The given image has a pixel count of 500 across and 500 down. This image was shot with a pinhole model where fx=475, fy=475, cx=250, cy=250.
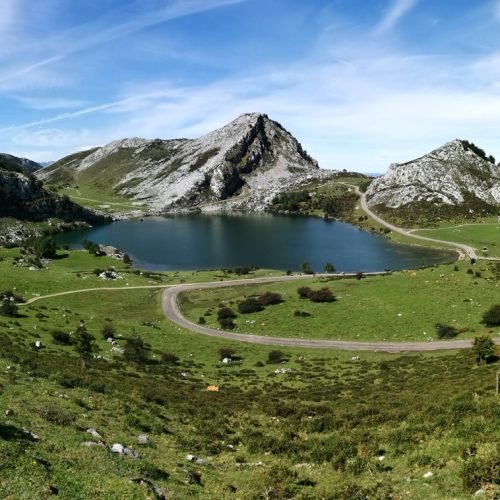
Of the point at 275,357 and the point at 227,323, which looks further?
the point at 227,323

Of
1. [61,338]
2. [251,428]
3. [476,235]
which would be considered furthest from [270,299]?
[476,235]

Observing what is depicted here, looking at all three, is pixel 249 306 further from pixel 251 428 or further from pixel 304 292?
pixel 251 428

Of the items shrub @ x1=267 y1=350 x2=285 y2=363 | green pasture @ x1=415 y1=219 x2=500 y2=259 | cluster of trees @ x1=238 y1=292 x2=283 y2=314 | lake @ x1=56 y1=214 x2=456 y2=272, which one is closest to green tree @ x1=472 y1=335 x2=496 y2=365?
shrub @ x1=267 y1=350 x2=285 y2=363

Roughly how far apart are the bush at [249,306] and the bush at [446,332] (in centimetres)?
3161

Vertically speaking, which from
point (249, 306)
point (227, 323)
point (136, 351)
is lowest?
point (227, 323)

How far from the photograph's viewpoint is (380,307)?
81.8 metres

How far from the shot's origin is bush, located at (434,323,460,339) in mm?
67188

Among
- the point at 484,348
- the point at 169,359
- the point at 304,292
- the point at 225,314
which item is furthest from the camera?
the point at 304,292

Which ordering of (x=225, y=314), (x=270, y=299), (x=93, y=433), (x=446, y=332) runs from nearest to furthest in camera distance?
(x=93, y=433), (x=446, y=332), (x=225, y=314), (x=270, y=299)

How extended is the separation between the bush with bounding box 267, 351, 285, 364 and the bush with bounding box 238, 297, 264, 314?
23789 millimetres

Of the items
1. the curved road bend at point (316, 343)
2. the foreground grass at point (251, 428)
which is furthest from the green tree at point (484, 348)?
the curved road bend at point (316, 343)

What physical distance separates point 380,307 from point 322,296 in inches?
453

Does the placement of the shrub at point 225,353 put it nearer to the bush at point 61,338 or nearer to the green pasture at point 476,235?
the bush at point 61,338

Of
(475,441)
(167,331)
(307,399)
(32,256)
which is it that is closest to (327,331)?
(167,331)
